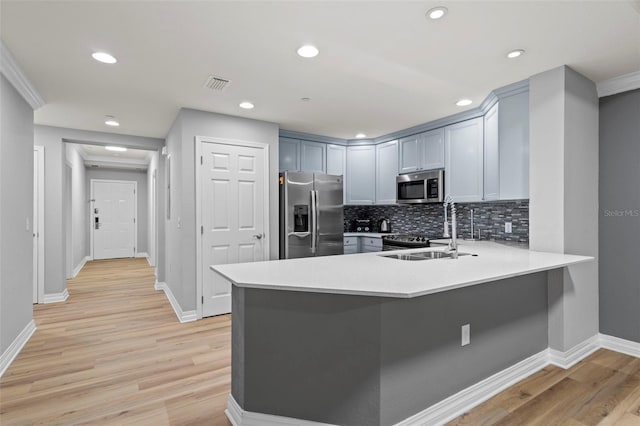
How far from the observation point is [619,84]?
280cm

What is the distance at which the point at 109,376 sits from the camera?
250 cm

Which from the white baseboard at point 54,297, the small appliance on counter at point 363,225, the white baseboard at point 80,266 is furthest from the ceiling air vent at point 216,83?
the white baseboard at point 80,266

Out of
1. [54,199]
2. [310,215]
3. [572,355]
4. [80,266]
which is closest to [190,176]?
[310,215]

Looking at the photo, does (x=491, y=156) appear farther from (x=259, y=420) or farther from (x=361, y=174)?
(x=259, y=420)

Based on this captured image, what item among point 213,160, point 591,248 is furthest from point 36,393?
point 591,248

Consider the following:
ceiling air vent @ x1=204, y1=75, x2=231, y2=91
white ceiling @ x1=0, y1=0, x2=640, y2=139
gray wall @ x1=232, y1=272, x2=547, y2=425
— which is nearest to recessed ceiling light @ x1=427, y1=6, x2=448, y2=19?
white ceiling @ x1=0, y1=0, x2=640, y2=139

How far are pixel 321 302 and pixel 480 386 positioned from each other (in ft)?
4.20

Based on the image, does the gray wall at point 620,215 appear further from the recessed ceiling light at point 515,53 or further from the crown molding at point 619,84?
the recessed ceiling light at point 515,53

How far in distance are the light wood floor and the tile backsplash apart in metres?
1.37

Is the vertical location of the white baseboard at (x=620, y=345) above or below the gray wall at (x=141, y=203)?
below

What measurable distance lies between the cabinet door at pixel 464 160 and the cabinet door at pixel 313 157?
6.00 feet

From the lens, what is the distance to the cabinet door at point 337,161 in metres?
5.20

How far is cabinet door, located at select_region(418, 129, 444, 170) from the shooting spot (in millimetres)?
4199

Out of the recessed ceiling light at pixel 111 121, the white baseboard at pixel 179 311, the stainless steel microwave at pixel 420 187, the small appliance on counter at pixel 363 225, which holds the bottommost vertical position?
the white baseboard at pixel 179 311
